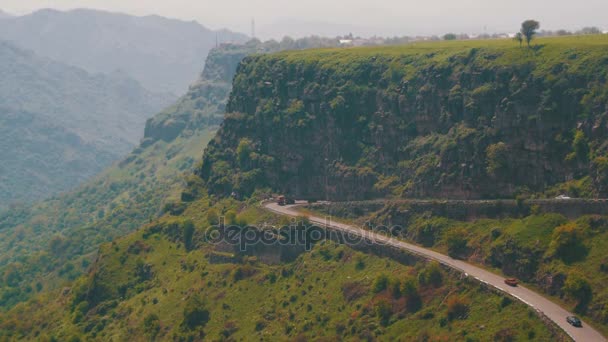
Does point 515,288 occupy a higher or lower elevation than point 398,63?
lower

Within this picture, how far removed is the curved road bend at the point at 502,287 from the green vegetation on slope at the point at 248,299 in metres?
1.47

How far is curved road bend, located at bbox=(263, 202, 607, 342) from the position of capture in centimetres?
8825

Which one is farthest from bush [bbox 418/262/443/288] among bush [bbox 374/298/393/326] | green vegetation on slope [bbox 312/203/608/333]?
green vegetation on slope [bbox 312/203/608/333]

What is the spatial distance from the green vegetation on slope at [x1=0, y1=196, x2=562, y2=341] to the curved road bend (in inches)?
57.9

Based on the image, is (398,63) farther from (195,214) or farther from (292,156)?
(195,214)

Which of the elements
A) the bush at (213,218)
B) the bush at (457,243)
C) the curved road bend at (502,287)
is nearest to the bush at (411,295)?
the curved road bend at (502,287)

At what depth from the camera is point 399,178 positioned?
133500 millimetres

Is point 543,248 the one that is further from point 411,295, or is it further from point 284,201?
point 284,201

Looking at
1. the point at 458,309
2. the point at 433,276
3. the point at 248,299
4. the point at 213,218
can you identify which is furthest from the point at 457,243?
the point at 213,218

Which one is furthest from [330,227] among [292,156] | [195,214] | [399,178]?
[195,214]

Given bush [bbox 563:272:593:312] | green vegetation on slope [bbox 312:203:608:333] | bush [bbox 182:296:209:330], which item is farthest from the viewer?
bush [bbox 182:296:209:330]

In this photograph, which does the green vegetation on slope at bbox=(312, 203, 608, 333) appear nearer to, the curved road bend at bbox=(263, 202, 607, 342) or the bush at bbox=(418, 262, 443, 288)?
the curved road bend at bbox=(263, 202, 607, 342)

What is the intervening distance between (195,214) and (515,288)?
71252 mm

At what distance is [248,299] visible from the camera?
128 metres
